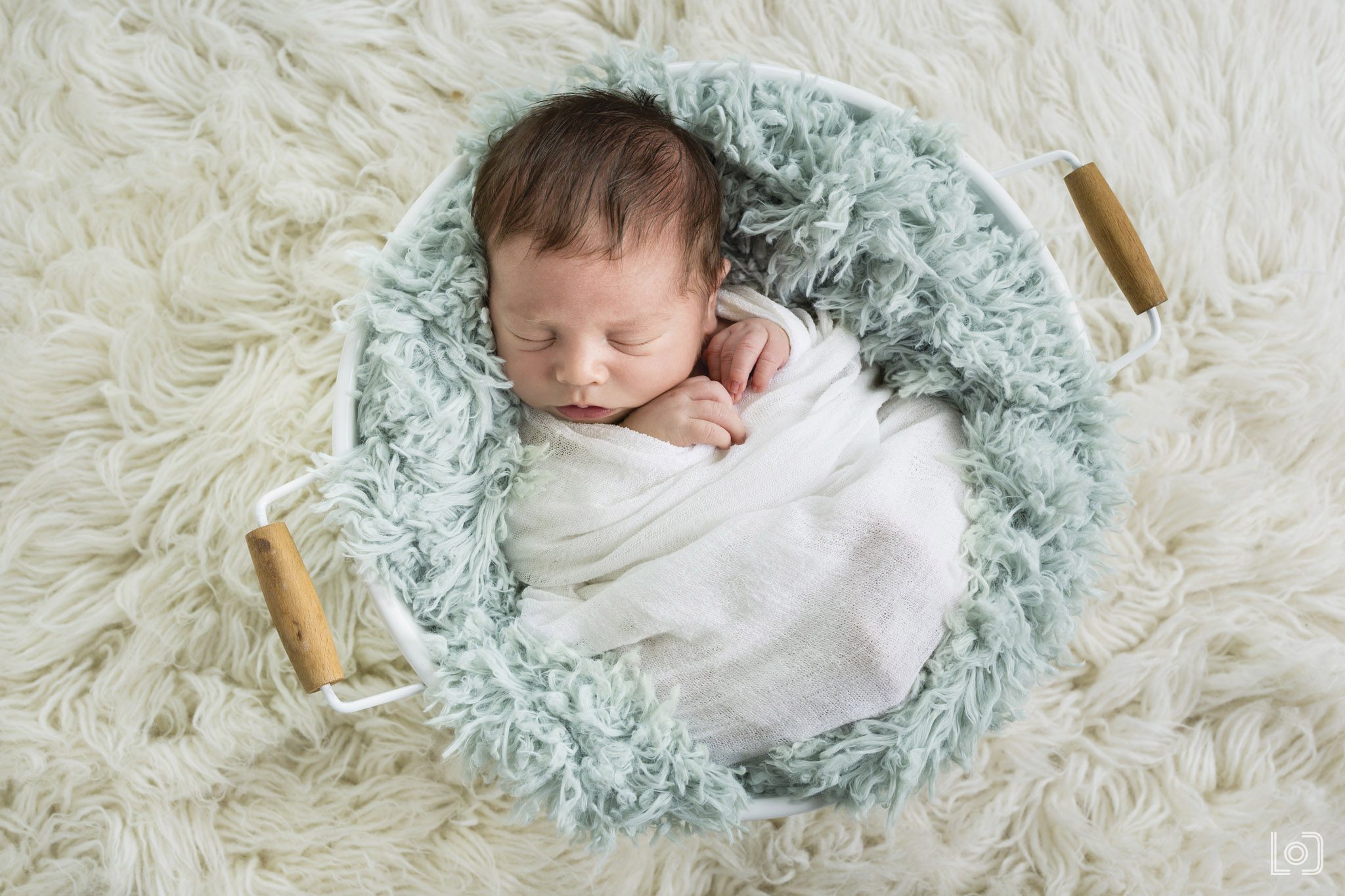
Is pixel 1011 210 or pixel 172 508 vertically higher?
pixel 1011 210

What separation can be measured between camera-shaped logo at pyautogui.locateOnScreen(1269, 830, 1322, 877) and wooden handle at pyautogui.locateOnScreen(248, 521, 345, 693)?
107 cm

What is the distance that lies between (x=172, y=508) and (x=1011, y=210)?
3.35 ft

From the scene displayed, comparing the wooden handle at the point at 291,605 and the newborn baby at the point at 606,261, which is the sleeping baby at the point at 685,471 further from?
the wooden handle at the point at 291,605

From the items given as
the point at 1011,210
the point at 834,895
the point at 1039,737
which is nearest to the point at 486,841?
the point at 834,895

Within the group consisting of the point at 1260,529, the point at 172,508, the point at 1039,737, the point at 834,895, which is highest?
the point at 1260,529

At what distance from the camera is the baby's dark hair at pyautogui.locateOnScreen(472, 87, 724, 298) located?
3.07ft

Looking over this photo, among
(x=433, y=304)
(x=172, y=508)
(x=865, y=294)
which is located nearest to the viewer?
(x=433, y=304)

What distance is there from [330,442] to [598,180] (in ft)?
1.62

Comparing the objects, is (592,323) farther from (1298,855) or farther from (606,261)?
(1298,855)

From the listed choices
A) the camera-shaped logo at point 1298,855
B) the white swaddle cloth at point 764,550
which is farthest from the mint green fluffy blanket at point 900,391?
A: the camera-shaped logo at point 1298,855

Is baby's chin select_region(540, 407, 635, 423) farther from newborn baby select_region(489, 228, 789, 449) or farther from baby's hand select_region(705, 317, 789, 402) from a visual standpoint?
baby's hand select_region(705, 317, 789, 402)

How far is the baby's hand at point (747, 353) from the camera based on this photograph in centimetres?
106

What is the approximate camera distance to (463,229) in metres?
1.00

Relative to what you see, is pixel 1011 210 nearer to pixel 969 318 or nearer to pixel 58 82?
pixel 969 318
